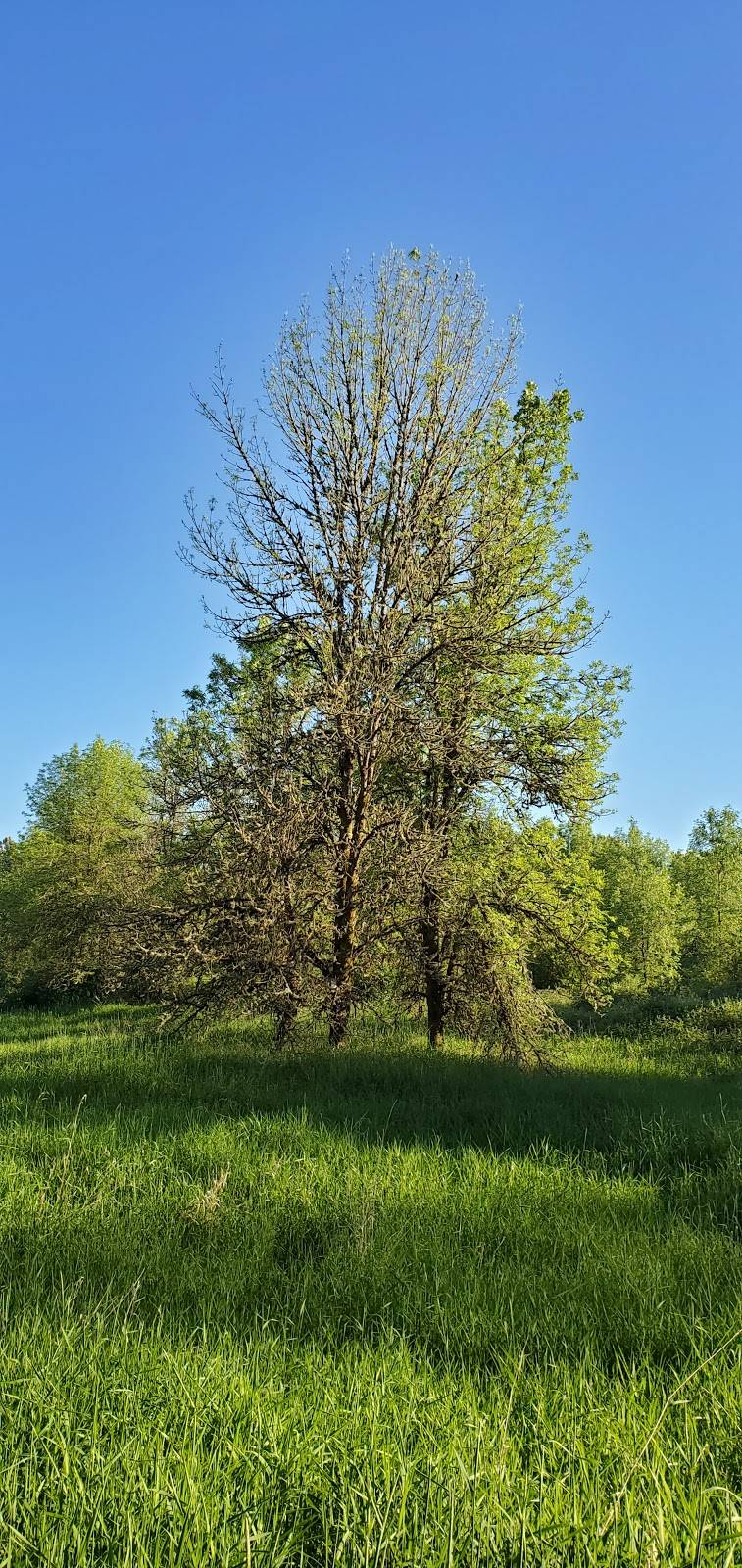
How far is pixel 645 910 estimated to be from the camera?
3741 cm

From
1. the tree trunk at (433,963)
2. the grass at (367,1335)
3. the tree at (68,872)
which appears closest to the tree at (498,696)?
the tree trunk at (433,963)

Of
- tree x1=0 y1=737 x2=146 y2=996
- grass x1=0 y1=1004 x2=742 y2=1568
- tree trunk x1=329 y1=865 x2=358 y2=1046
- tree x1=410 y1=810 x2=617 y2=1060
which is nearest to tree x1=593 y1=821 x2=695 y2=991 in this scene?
tree x1=0 y1=737 x2=146 y2=996

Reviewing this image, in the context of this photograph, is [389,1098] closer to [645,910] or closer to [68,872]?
[68,872]

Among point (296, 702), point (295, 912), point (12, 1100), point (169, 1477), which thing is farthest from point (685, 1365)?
point (296, 702)

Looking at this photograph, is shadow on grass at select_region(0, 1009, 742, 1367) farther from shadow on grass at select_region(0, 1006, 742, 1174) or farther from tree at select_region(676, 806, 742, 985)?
tree at select_region(676, 806, 742, 985)

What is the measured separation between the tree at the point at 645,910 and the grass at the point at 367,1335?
27.7 m

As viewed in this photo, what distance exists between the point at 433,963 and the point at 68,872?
2151 centimetres

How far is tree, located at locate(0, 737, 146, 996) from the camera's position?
84.8 ft

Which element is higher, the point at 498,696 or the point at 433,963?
the point at 498,696

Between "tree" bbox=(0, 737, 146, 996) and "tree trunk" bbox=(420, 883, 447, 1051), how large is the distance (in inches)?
483

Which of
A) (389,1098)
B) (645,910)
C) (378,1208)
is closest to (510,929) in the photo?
(389,1098)

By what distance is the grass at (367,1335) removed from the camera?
169 centimetres

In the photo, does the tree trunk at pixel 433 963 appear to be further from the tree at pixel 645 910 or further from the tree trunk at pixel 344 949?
the tree at pixel 645 910

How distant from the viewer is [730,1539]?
62.9 inches
